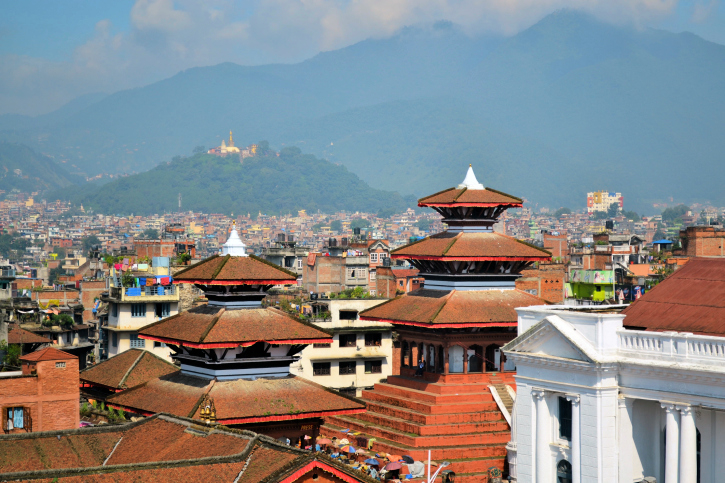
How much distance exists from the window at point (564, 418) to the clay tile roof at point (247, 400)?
720cm

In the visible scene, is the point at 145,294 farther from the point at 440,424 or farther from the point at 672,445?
the point at 672,445

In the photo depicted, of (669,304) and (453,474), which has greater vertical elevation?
(669,304)

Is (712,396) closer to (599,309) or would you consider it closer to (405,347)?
(599,309)

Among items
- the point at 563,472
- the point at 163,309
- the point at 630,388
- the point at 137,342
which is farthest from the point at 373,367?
the point at 630,388

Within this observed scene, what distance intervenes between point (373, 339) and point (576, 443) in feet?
112

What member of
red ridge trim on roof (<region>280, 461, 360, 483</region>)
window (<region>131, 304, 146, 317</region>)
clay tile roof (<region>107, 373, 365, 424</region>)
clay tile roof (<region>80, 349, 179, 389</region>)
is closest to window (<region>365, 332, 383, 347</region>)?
window (<region>131, 304, 146, 317</region>)

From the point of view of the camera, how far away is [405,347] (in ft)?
165

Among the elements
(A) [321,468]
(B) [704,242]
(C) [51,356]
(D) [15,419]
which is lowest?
(D) [15,419]

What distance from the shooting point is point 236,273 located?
1534 inches

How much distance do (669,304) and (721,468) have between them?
19.1ft

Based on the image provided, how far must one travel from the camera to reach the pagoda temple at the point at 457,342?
144 ft

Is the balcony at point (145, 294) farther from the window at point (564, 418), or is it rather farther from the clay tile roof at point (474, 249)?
the window at point (564, 418)

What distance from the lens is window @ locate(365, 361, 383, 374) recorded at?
214 ft

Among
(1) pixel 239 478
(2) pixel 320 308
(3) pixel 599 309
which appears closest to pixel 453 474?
(3) pixel 599 309
